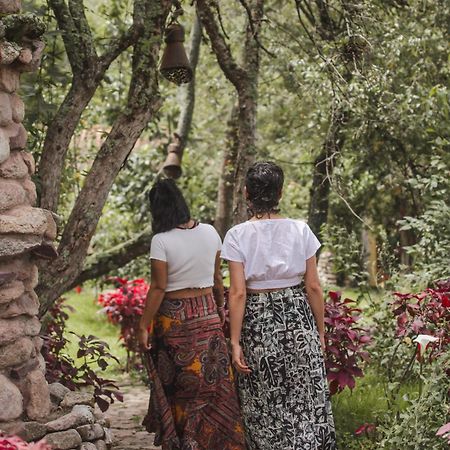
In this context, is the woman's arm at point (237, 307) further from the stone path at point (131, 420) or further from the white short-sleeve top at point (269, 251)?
the stone path at point (131, 420)

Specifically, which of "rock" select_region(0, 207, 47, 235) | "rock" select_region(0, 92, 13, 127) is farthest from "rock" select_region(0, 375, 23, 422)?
"rock" select_region(0, 92, 13, 127)

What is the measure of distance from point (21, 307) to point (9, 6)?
1.40m

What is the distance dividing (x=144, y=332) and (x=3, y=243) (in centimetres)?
117

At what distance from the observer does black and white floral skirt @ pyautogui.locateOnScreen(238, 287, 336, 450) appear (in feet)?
14.1

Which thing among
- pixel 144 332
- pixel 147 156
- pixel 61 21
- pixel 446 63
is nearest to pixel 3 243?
pixel 144 332

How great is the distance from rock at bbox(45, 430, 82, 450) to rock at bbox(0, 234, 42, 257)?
0.84 m

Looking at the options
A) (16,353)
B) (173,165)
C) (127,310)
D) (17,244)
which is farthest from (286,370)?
(127,310)

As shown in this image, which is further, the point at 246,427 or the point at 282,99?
the point at 282,99

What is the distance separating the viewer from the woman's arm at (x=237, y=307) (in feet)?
14.0

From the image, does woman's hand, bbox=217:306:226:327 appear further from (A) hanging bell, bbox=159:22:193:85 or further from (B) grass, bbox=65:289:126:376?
(B) grass, bbox=65:289:126:376

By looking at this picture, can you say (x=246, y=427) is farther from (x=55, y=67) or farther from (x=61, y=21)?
(x=55, y=67)

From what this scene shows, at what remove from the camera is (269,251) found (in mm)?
4297

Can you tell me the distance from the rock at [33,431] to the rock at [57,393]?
15.6 inches

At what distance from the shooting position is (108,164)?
5234 millimetres
